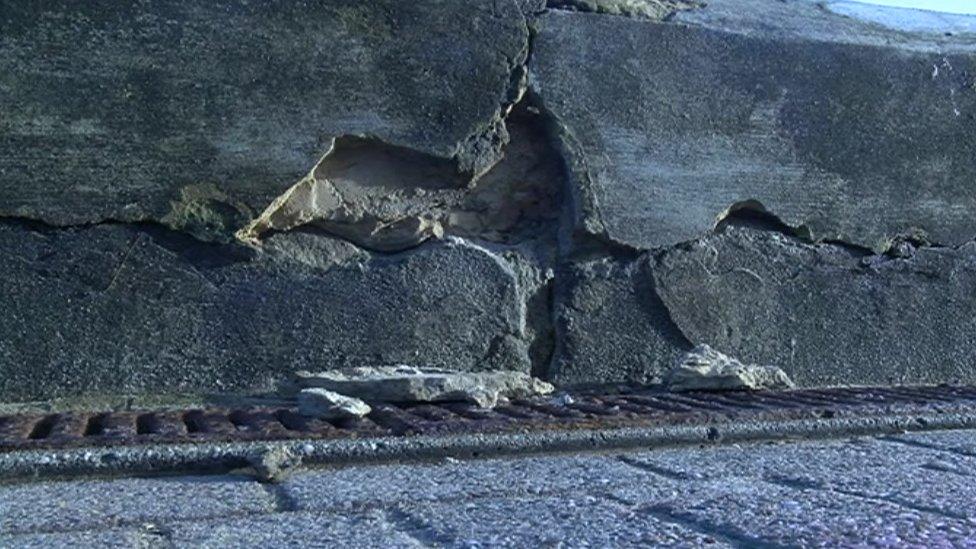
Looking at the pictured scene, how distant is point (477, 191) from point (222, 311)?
757 mm

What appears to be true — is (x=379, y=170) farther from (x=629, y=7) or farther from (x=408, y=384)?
(x=629, y=7)

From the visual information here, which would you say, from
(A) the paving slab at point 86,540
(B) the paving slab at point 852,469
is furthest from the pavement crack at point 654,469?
(A) the paving slab at point 86,540

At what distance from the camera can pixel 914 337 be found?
358cm

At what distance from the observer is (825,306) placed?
351 cm

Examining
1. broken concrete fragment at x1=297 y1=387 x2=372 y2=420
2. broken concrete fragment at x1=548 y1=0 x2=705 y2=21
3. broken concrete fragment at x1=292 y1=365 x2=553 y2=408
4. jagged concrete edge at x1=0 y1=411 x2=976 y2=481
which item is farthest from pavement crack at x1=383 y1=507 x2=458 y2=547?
broken concrete fragment at x1=548 y1=0 x2=705 y2=21

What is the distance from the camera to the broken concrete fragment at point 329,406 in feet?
8.16

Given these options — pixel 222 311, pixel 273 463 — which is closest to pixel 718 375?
pixel 222 311

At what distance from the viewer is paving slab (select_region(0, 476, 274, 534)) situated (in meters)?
1.60

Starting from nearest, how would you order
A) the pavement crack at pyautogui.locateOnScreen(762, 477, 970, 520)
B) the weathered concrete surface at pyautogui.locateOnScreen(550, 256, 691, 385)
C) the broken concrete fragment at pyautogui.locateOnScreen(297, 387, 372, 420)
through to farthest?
the pavement crack at pyautogui.locateOnScreen(762, 477, 970, 520) < the broken concrete fragment at pyautogui.locateOnScreen(297, 387, 372, 420) < the weathered concrete surface at pyautogui.locateOnScreen(550, 256, 691, 385)

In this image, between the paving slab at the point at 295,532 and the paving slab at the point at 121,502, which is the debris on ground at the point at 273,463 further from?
the paving slab at the point at 295,532

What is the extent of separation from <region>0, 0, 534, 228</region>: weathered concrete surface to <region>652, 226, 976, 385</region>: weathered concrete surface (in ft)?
2.28

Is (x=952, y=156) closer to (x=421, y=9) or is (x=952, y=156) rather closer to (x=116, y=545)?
(x=421, y=9)

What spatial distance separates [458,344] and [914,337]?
135 cm

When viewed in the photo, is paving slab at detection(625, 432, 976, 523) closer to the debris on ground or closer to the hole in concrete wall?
the debris on ground
